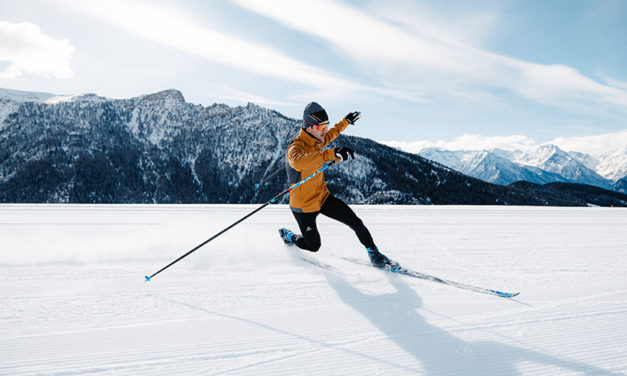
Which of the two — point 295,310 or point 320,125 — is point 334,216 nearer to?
point 320,125

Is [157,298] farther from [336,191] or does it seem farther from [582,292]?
[336,191]

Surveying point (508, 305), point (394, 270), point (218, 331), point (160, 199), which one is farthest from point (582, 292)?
point (160, 199)

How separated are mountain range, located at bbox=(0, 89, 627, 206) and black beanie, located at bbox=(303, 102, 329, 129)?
10050 cm

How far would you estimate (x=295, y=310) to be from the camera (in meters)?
2.95

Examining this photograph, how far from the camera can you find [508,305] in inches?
123

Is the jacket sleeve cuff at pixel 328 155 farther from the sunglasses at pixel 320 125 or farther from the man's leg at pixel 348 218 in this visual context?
the man's leg at pixel 348 218

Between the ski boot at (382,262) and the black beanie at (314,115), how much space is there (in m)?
1.75

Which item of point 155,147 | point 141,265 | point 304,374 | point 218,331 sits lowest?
point 155,147

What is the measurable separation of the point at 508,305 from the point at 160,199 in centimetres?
14401

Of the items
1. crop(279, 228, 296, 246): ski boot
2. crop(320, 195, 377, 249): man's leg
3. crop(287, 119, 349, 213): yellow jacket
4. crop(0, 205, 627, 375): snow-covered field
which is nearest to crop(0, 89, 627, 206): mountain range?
crop(279, 228, 296, 246): ski boot

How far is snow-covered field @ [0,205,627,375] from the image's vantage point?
2.22 metres

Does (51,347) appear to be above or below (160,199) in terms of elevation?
above

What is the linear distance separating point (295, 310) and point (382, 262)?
1.55m

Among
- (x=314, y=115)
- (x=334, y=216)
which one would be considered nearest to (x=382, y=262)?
(x=334, y=216)
